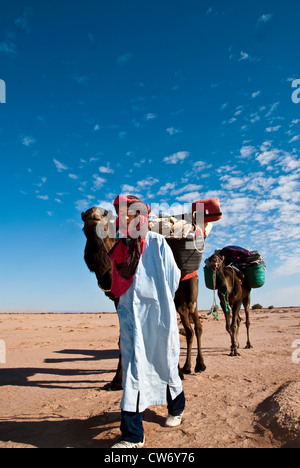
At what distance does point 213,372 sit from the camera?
20.1ft

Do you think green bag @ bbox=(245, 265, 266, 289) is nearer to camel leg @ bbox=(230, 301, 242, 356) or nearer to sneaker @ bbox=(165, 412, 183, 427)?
camel leg @ bbox=(230, 301, 242, 356)

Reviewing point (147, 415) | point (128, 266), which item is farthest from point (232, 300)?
point (128, 266)

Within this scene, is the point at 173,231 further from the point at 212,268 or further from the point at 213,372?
the point at 212,268

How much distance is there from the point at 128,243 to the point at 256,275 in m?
7.86

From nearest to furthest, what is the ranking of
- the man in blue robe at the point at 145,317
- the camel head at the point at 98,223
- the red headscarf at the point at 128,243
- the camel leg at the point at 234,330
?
the man in blue robe at the point at 145,317, the red headscarf at the point at 128,243, the camel head at the point at 98,223, the camel leg at the point at 234,330

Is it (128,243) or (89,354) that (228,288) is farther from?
(128,243)

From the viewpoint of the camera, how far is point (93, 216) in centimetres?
522

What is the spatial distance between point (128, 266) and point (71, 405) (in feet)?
8.40

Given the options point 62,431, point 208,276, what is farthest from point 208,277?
point 62,431

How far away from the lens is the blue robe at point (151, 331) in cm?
314

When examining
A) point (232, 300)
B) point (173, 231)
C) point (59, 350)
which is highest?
point (173, 231)

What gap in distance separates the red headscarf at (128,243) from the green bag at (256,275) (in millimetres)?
7558

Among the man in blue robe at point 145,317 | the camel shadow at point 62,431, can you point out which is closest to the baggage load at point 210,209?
the man in blue robe at point 145,317

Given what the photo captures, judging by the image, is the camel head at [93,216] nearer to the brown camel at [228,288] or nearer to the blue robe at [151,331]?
the blue robe at [151,331]
